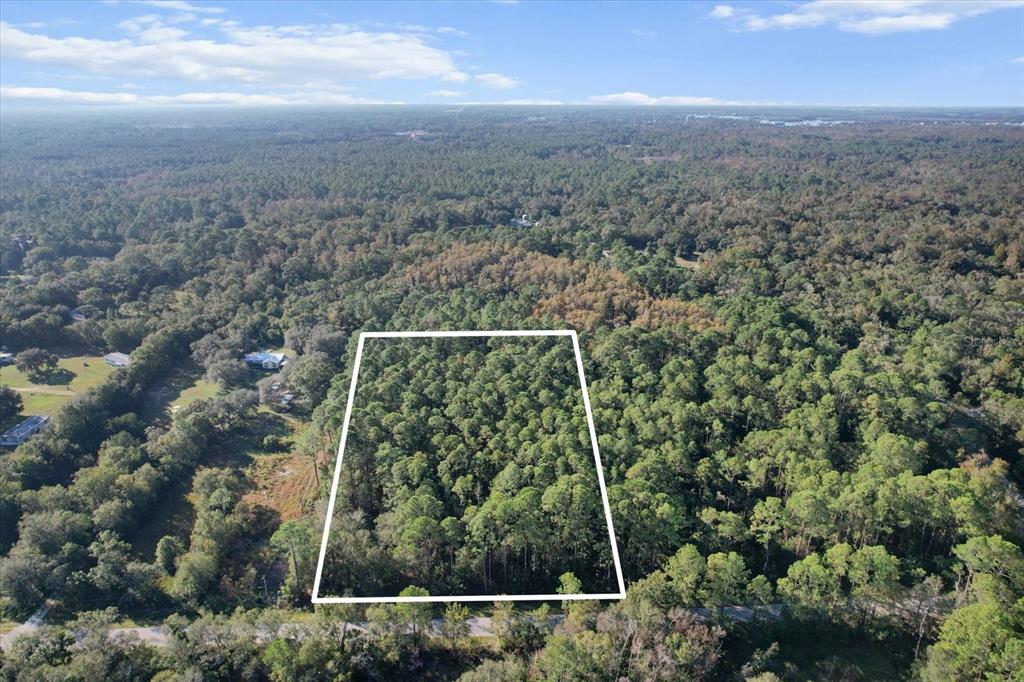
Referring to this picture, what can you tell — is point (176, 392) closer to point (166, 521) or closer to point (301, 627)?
point (166, 521)

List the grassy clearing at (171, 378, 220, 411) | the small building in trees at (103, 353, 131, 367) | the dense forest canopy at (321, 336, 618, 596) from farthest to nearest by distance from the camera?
the small building in trees at (103, 353, 131, 367), the grassy clearing at (171, 378, 220, 411), the dense forest canopy at (321, 336, 618, 596)

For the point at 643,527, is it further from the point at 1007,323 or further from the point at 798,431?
the point at 1007,323

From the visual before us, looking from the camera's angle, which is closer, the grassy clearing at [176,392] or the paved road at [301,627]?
the paved road at [301,627]

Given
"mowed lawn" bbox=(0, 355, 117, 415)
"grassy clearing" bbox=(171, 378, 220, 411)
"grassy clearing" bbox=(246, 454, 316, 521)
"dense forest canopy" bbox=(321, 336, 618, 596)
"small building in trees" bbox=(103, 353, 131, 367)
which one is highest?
"dense forest canopy" bbox=(321, 336, 618, 596)

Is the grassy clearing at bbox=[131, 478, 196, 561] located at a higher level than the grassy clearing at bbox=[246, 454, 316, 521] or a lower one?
lower

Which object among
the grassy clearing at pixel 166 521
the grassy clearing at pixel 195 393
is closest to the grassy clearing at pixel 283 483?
the grassy clearing at pixel 166 521

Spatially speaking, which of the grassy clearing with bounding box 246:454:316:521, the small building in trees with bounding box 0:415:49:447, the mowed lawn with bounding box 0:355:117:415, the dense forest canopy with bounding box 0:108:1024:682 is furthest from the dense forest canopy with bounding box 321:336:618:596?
the mowed lawn with bounding box 0:355:117:415

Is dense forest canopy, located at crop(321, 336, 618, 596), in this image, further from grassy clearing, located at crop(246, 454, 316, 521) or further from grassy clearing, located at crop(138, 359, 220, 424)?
grassy clearing, located at crop(138, 359, 220, 424)

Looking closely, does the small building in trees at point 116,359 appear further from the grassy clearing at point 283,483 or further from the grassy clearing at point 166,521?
the grassy clearing at point 283,483
